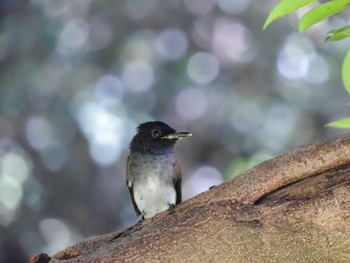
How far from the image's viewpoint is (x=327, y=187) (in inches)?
109

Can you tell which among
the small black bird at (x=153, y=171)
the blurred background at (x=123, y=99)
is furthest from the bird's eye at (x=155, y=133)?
the blurred background at (x=123, y=99)

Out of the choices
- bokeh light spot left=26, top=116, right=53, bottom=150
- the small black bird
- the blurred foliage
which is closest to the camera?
the blurred foliage

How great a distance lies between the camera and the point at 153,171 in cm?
571

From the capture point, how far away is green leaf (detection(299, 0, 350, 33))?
1926 mm

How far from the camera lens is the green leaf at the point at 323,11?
1.93 metres

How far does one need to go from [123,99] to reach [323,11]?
22.7 ft

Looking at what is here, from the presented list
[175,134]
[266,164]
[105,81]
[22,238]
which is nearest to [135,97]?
[105,81]

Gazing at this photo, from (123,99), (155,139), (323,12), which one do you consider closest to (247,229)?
(323,12)

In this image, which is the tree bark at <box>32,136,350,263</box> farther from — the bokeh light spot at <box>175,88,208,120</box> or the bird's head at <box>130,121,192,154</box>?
the bokeh light spot at <box>175,88,208,120</box>

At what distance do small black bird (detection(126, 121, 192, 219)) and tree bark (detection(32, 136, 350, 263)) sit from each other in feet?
9.25

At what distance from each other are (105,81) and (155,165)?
3.43m

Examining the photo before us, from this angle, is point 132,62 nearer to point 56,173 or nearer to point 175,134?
point 56,173

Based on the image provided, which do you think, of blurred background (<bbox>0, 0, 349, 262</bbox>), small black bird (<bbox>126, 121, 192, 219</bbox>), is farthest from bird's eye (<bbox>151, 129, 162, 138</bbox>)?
blurred background (<bbox>0, 0, 349, 262</bbox>)

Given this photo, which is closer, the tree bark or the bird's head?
the tree bark
